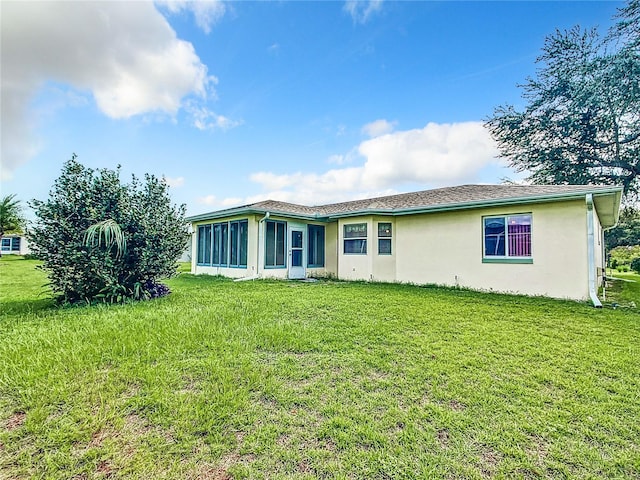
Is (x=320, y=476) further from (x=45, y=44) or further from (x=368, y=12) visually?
(x=368, y=12)

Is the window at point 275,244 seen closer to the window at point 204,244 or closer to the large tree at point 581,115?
the window at point 204,244

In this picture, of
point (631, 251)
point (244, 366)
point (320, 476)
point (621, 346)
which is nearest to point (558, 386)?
point (621, 346)

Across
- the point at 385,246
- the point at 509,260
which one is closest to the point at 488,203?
the point at 509,260

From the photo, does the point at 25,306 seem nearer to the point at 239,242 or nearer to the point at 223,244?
the point at 239,242

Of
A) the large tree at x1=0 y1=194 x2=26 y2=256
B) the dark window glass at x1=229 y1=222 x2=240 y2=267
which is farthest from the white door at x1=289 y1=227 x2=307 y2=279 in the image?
the large tree at x1=0 y1=194 x2=26 y2=256

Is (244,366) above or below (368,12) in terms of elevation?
below

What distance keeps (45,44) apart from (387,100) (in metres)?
10.3

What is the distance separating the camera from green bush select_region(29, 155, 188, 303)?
6.10m

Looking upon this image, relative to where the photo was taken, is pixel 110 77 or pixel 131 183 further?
pixel 110 77

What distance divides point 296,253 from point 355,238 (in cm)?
244

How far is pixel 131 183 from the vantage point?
686 cm

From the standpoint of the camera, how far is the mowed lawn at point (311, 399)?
2.07 metres

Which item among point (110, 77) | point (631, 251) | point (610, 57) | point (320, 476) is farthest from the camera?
point (631, 251)

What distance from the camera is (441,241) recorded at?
9992 millimetres
